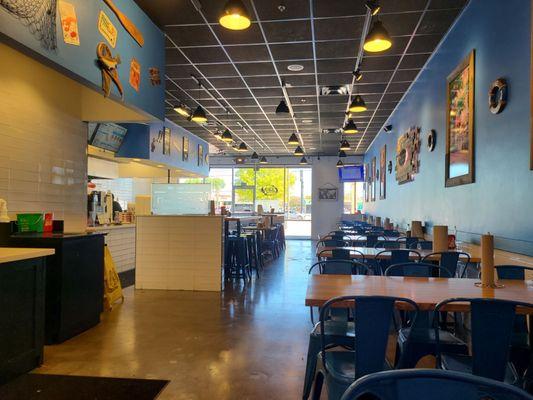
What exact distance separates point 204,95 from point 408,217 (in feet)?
16.5

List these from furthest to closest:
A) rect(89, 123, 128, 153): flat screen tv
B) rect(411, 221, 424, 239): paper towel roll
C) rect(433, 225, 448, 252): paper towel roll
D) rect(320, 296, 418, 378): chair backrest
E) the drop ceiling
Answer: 1. rect(89, 123, 128, 153): flat screen tv
2. rect(411, 221, 424, 239): paper towel roll
3. the drop ceiling
4. rect(433, 225, 448, 252): paper towel roll
5. rect(320, 296, 418, 378): chair backrest

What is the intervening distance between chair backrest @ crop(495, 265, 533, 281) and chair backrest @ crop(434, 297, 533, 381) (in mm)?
1617

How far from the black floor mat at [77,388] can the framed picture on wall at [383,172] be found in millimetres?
9902

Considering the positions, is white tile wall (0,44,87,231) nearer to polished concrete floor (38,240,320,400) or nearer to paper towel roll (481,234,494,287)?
polished concrete floor (38,240,320,400)

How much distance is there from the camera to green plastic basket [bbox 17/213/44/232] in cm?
417

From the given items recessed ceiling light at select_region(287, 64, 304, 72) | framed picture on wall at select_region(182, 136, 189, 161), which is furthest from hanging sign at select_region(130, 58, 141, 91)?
framed picture on wall at select_region(182, 136, 189, 161)

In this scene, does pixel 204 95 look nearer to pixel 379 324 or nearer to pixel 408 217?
pixel 408 217

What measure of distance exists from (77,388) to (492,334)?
2.78 m

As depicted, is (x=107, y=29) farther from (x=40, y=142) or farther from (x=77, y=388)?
(x=77, y=388)

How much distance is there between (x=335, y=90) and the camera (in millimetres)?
8648

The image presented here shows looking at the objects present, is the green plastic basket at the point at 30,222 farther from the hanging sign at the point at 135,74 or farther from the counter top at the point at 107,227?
the counter top at the point at 107,227

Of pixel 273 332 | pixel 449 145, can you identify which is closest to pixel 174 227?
pixel 273 332

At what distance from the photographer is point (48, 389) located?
10.1ft

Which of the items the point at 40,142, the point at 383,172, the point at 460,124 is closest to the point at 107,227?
the point at 40,142
